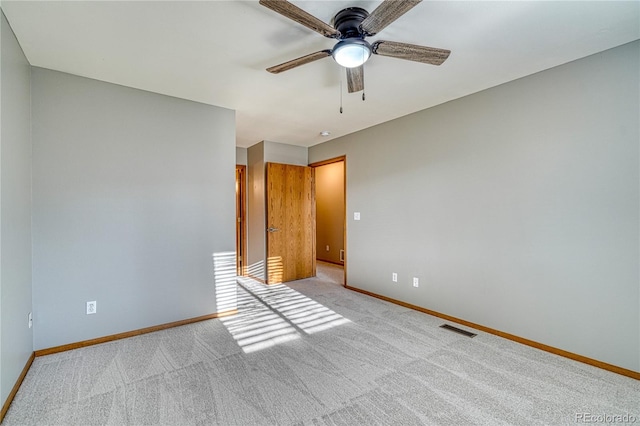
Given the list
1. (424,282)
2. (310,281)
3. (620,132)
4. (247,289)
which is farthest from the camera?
(310,281)

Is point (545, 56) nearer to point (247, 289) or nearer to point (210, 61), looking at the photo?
point (210, 61)

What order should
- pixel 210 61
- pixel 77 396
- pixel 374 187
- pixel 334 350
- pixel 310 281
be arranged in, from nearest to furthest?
pixel 77 396, pixel 210 61, pixel 334 350, pixel 374 187, pixel 310 281

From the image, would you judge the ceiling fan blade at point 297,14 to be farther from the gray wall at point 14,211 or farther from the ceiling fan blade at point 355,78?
the gray wall at point 14,211

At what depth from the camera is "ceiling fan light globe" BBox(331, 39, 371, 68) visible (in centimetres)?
183

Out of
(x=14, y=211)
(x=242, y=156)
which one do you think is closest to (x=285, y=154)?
(x=242, y=156)

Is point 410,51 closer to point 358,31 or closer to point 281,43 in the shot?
point 358,31

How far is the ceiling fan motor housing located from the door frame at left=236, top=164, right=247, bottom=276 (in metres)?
3.96

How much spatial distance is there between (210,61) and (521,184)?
3011 mm

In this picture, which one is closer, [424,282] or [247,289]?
[424,282]

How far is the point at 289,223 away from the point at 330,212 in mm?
1922

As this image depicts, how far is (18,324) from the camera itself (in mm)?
2066

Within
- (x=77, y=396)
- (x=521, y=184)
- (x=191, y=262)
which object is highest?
(x=521, y=184)

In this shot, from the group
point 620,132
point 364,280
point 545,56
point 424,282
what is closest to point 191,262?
point 364,280

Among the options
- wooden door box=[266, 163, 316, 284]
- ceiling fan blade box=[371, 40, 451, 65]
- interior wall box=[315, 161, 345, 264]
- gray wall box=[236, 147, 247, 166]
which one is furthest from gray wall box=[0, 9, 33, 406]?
interior wall box=[315, 161, 345, 264]
